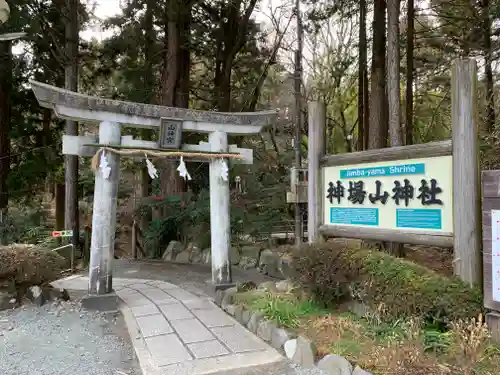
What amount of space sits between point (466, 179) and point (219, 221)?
3782mm

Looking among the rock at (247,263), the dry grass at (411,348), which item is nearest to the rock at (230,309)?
the dry grass at (411,348)

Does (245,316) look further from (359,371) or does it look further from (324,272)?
(359,371)

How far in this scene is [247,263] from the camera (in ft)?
31.6

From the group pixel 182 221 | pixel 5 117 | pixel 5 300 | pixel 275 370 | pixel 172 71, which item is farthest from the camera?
pixel 5 117

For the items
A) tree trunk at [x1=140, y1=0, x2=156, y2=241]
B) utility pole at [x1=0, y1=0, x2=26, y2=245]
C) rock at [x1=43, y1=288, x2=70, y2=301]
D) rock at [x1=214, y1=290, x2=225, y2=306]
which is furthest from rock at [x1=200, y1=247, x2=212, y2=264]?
utility pole at [x1=0, y1=0, x2=26, y2=245]

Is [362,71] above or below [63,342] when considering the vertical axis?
above

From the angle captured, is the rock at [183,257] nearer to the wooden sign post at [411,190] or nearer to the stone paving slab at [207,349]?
the wooden sign post at [411,190]

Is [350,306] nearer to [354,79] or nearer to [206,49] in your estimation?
[206,49]

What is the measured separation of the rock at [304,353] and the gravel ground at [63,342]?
155cm

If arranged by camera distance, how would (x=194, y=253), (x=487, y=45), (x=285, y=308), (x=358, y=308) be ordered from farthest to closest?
(x=194, y=253)
(x=487, y=45)
(x=285, y=308)
(x=358, y=308)

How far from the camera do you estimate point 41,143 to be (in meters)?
14.5

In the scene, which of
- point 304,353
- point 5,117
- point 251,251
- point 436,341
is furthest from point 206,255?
point 5,117

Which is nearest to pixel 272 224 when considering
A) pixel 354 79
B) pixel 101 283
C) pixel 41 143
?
pixel 101 283

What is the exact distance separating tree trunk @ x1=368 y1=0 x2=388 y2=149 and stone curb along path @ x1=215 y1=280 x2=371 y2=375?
16.0 feet
